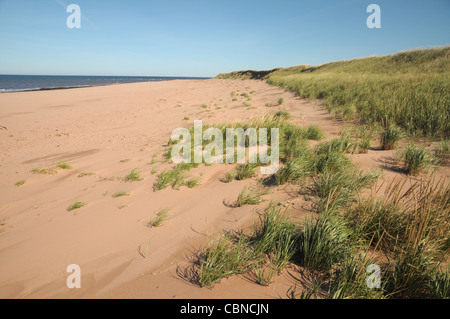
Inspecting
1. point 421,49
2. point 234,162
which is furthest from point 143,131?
point 421,49

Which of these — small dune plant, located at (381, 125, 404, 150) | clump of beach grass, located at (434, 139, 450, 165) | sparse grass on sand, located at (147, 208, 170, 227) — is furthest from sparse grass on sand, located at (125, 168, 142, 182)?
clump of beach grass, located at (434, 139, 450, 165)

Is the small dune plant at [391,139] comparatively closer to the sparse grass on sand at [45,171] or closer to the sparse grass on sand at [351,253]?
the sparse grass on sand at [351,253]

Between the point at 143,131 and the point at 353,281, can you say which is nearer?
the point at 353,281

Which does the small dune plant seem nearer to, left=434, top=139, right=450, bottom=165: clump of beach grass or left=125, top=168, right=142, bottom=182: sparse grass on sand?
left=434, top=139, right=450, bottom=165: clump of beach grass

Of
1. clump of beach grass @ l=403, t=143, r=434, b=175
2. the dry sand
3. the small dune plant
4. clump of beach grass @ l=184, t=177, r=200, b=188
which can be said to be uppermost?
the small dune plant

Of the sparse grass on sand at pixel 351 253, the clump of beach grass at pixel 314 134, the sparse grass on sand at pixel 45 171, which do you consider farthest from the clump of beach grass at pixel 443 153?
the sparse grass on sand at pixel 45 171

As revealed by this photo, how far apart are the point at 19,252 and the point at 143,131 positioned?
17.9 ft

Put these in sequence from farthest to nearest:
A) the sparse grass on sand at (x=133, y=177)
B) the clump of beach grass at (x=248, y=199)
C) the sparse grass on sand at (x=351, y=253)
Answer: the sparse grass on sand at (x=133, y=177) < the clump of beach grass at (x=248, y=199) < the sparse grass on sand at (x=351, y=253)

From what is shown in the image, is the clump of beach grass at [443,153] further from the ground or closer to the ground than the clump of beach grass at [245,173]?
further from the ground

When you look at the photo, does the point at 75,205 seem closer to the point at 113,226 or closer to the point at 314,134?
the point at 113,226

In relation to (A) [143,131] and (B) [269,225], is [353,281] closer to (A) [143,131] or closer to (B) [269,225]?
(B) [269,225]

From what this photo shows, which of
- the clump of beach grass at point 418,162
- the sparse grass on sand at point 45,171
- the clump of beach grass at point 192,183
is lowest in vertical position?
the clump of beach grass at point 192,183

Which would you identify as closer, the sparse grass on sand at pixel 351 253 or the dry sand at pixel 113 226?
the sparse grass on sand at pixel 351 253
